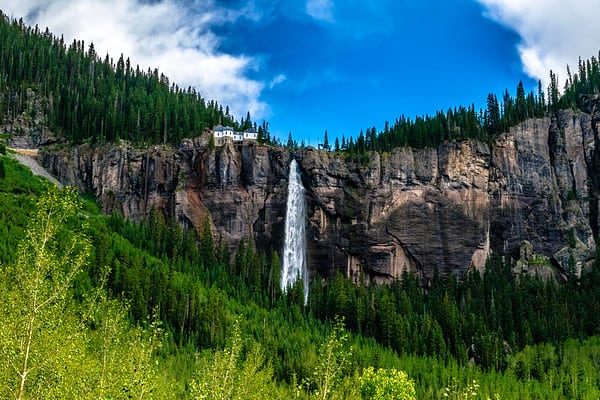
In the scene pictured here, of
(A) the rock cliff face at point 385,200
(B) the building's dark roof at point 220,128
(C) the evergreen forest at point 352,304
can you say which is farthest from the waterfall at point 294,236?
(B) the building's dark roof at point 220,128

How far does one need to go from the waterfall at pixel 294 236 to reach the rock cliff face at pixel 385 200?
1.60 metres

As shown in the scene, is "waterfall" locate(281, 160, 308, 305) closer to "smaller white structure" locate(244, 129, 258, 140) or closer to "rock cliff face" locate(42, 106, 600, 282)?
"rock cliff face" locate(42, 106, 600, 282)

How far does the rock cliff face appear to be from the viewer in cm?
14275

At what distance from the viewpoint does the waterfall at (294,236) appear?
141250mm

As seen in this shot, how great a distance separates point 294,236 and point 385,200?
23980 millimetres

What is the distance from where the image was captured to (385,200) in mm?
144750

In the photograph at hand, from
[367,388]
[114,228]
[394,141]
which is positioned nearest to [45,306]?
[367,388]

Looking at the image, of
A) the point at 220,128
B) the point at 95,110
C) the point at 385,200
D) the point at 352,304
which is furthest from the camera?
the point at 95,110

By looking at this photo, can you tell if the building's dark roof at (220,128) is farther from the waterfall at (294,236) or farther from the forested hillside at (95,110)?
the waterfall at (294,236)

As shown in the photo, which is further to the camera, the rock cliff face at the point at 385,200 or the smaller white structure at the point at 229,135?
the smaller white structure at the point at 229,135

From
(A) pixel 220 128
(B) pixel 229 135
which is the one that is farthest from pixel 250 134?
(A) pixel 220 128

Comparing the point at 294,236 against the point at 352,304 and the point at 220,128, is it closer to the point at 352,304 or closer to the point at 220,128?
the point at 352,304

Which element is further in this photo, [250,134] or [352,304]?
[250,134]

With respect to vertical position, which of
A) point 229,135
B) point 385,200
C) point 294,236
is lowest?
point 294,236
